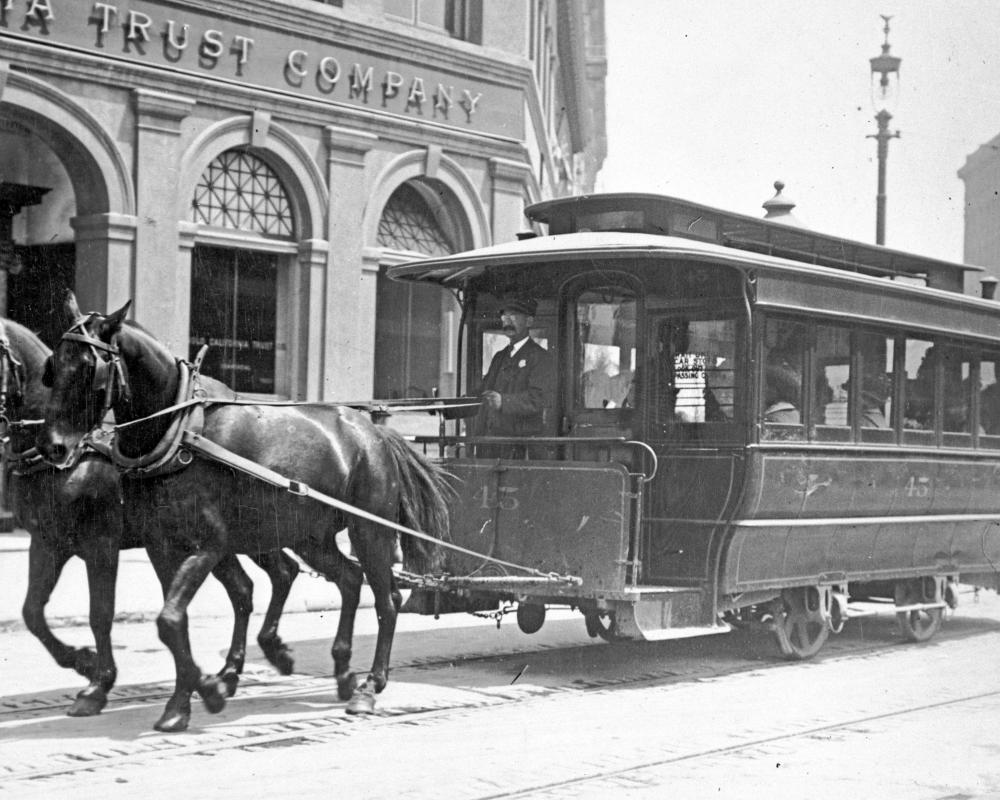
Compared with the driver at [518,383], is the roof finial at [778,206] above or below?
above

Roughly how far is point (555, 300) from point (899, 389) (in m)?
2.95

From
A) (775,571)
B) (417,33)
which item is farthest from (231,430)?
(417,33)

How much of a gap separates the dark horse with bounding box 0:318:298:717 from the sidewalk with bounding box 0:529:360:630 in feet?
12.2

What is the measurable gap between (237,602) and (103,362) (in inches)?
76.1

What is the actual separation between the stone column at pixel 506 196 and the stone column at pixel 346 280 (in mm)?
2197

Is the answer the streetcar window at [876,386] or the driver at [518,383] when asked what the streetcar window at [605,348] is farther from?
the streetcar window at [876,386]

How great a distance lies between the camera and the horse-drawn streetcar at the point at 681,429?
8.83m

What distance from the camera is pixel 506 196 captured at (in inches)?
758

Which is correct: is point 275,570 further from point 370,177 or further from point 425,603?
point 370,177

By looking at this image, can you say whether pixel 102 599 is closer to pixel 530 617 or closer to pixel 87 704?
pixel 87 704

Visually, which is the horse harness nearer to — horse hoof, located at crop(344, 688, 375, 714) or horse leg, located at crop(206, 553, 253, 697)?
horse leg, located at crop(206, 553, 253, 697)

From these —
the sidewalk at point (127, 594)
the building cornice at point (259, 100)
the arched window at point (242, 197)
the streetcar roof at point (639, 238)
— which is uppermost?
the building cornice at point (259, 100)

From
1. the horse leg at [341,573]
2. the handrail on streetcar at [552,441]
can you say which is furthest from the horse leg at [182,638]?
the handrail on streetcar at [552,441]

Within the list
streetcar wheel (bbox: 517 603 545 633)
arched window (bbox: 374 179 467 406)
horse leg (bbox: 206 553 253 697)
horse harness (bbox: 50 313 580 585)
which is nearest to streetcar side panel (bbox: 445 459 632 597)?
streetcar wheel (bbox: 517 603 545 633)
